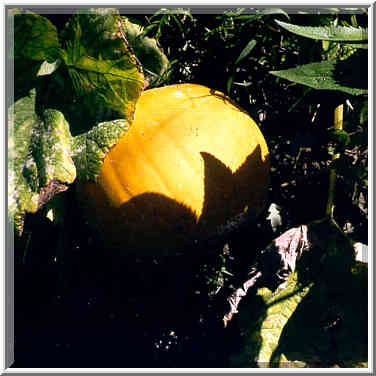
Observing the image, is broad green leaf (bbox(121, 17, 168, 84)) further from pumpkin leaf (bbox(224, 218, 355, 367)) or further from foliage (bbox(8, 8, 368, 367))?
pumpkin leaf (bbox(224, 218, 355, 367))

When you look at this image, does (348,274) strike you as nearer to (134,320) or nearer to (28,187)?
(134,320)

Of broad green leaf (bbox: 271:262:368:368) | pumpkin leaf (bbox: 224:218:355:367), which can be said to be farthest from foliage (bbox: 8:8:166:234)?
broad green leaf (bbox: 271:262:368:368)

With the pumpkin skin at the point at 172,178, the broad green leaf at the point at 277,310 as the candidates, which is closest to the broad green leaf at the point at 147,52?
the pumpkin skin at the point at 172,178

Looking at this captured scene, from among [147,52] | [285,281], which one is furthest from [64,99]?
[285,281]

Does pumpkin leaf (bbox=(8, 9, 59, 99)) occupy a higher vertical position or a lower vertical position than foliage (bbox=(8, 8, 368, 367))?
higher

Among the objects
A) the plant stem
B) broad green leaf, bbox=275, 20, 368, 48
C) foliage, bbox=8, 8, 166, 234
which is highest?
broad green leaf, bbox=275, 20, 368, 48

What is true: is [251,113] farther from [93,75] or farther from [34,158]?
[34,158]

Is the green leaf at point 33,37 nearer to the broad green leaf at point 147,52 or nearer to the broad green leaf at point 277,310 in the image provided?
the broad green leaf at point 147,52
